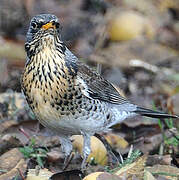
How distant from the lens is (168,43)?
37.3 feet

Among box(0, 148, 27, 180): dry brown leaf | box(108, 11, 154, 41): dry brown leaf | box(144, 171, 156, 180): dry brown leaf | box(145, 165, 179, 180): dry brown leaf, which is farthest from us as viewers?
box(108, 11, 154, 41): dry brown leaf

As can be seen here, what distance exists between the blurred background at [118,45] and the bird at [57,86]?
122 cm

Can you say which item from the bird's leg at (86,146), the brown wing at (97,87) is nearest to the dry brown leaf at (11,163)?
the bird's leg at (86,146)

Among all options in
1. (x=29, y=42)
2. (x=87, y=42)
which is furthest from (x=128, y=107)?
(x=87, y=42)

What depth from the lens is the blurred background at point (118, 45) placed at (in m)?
8.54

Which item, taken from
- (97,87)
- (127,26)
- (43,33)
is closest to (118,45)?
(127,26)

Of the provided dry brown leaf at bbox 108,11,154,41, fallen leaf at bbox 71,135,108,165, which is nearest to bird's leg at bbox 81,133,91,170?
fallen leaf at bbox 71,135,108,165

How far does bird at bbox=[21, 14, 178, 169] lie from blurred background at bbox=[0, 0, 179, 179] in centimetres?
122

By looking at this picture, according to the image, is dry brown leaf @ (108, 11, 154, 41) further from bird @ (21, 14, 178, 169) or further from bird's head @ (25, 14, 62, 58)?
bird's head @ (25, 14, 62, 58)

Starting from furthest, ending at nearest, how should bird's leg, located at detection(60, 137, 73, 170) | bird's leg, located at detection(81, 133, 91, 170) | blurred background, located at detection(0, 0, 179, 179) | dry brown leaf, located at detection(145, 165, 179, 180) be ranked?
blurred background, located at detection(0, 0, 179, 179) < bird's leg, located at detection(60, 137, 73, 170) < bird's leg, located at detection(81, 133, 91, 170) < dry brown leaf, located at detection(145, 165, 179, 180)

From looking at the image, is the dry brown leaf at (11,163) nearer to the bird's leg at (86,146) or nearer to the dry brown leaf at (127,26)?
the bird's leg at (86,146)

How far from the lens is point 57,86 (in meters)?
6.31

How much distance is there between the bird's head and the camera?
6086 millimetres

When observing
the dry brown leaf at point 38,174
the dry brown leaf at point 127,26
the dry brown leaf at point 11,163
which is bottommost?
the dry brown leaf at point 11,163
